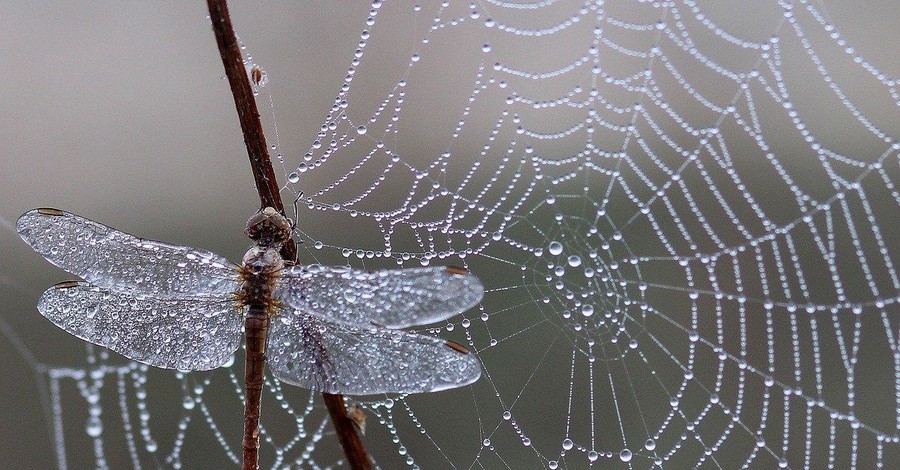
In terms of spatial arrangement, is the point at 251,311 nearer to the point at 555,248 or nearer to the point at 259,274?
the point at 259,274

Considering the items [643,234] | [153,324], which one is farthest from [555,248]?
[643,234]

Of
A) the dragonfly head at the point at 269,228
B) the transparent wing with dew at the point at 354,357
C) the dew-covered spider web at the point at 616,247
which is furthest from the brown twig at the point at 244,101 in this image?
the dew-covered spider web at the point at 616,247

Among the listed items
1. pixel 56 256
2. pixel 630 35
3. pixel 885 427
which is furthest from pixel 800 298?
pixel 56 256

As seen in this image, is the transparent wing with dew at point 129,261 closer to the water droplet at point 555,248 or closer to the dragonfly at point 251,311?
the dragonfly at point 251,311

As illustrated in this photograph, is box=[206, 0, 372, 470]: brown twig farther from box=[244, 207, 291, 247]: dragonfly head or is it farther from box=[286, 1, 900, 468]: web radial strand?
box=[286, 1, 900, 468]: web radial strand

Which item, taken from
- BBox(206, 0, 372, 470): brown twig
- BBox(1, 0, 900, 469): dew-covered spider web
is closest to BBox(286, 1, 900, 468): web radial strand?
BBox(1, 0, 900, 469): dew-covered spider web
